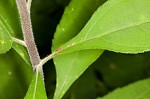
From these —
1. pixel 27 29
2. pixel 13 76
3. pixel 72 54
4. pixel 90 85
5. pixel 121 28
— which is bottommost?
pixel 90 85

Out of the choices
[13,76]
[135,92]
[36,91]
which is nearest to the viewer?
[36,91]

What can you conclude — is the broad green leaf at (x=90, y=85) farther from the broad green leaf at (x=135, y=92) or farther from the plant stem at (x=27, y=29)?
the plant stem at (x=27, y=29)

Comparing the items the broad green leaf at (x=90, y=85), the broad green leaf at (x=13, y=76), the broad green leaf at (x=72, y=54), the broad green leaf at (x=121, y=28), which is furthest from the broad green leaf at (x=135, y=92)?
the broad green leaf at (x=90, y=85)

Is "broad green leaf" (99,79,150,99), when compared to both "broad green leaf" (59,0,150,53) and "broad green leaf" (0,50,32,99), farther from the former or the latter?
"broad green leaf" (59,0,150,53)

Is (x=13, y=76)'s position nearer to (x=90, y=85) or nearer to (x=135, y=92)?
(x=135, y=92)

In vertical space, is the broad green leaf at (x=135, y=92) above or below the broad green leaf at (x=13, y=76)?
below

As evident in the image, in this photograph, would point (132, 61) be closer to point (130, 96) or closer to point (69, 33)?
point (130, 96)

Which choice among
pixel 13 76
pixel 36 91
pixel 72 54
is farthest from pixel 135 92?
pixel 36 91
